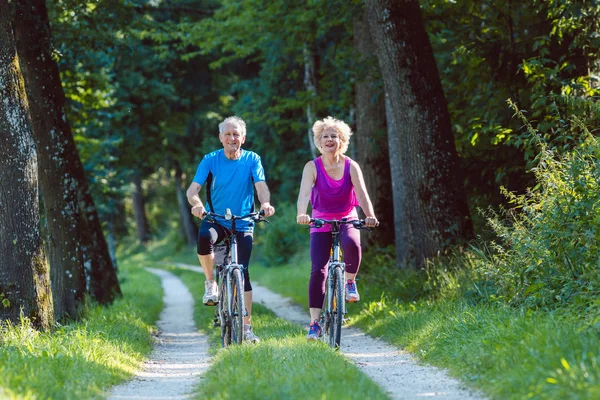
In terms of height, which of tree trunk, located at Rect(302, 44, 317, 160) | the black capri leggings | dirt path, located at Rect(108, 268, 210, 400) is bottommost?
dirt path, located at Rect(108, 268, 210, 400)

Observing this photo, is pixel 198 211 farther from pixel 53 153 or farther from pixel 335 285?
pixel 53 153

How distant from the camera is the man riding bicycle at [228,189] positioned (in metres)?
8.40

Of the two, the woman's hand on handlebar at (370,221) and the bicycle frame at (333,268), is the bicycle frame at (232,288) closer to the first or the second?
the bicycle frame at (333,268)

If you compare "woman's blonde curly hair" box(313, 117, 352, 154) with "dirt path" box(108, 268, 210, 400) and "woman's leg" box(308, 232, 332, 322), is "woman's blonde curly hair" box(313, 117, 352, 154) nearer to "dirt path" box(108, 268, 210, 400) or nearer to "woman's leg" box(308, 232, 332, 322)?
"woman's leg" box(308, 232, 332, 322)

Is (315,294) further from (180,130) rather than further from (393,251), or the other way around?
(180,130)

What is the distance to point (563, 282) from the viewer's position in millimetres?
7613

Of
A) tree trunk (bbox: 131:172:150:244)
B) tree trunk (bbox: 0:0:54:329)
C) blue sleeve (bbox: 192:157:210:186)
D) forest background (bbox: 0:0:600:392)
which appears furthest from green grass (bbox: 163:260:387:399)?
tree trunk (bbox: 131:172:150:244)

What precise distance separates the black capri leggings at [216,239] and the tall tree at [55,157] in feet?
16.8

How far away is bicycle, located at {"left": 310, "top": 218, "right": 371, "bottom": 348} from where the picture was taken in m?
8.12

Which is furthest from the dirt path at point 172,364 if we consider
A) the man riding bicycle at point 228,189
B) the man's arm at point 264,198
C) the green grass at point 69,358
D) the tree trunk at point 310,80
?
the tree trunk at point 310,80

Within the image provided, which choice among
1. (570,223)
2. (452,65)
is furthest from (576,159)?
(452,65)

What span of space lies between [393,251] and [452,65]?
4.03 meters

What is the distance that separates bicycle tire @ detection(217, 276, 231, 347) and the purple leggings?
88 centimetres

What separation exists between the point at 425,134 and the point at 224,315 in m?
4.37
